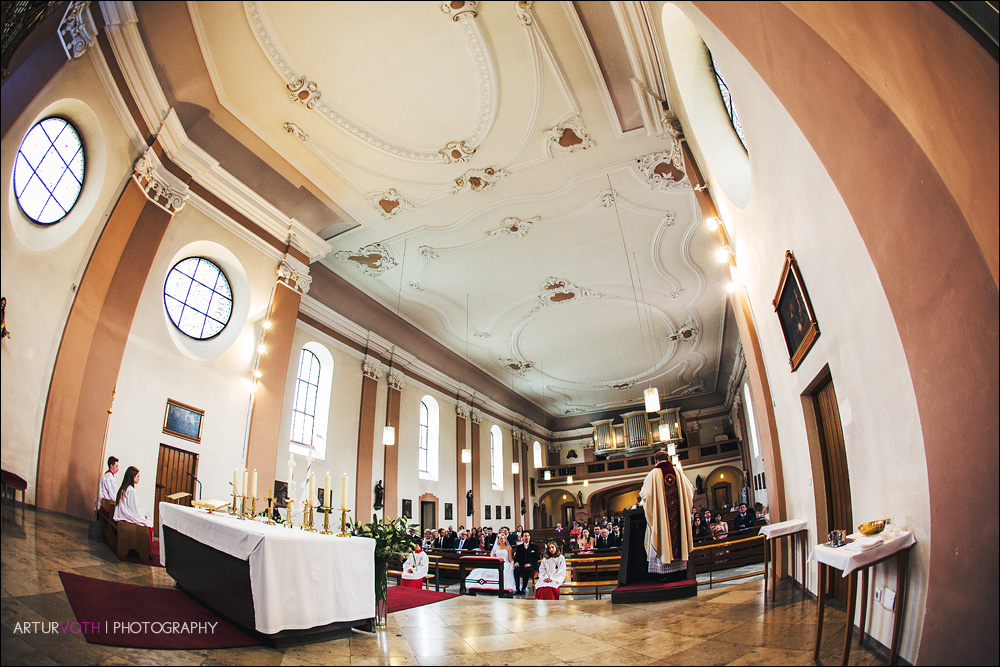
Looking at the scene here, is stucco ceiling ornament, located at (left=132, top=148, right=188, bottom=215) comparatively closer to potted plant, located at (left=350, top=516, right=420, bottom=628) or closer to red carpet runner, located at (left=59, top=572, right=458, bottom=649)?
red carpet runner, located at (left=59, top=572, right=458, bottom=649)

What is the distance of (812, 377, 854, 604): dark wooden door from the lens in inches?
183

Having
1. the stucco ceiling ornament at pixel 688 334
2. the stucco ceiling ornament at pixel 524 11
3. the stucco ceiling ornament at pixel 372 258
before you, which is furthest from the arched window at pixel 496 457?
the stucco ceiling ornament at pixel 524 11

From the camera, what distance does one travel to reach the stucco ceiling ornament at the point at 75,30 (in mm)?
3955

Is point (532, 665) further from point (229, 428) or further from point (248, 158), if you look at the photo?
point (248, 158)

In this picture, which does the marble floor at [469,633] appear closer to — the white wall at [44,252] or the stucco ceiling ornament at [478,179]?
the white wall at [44,252]

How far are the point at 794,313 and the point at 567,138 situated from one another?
175 inches

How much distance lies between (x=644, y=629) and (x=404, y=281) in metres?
9.26

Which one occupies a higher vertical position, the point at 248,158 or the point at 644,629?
the point at 248,158

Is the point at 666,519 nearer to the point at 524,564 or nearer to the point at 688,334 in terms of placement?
the point at 524,564

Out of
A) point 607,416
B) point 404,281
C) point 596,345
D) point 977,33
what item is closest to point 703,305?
point 596,345

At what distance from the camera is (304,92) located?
6762 mm

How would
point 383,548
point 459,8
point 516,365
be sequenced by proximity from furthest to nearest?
point 516,365 → point 459,8 → point 383,548

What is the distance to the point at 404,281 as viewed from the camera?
12039 mm

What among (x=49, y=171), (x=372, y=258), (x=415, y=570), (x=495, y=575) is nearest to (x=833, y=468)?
(x=495, y=575)
